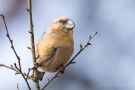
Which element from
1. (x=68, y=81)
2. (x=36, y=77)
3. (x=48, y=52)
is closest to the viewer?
(x=36, y=77)

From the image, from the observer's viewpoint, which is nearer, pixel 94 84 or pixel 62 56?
pixel 62 56

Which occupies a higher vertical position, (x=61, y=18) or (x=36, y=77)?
(x=61, y=18)

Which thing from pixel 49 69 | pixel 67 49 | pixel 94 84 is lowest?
pixel 94 84

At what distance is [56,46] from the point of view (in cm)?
491

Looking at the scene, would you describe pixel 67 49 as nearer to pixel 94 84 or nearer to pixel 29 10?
pixel 29 10

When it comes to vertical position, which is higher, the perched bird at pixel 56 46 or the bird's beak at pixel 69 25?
the bird's beak at pixel 69 25

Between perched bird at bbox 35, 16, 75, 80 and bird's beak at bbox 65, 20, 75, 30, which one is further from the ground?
bird's beak at bbox 65, 20, 75, 30

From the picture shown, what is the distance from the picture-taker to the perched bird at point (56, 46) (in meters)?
4.92

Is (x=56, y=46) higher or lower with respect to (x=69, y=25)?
lower

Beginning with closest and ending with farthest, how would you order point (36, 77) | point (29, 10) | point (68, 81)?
point (29, 10)
point (36, 77)
point (68, 81)

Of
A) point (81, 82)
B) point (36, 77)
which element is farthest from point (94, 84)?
point (36, 77)

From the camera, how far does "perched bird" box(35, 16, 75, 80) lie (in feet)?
16.1

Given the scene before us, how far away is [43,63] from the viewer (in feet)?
16.4

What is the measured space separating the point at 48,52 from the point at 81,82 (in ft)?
18.3
